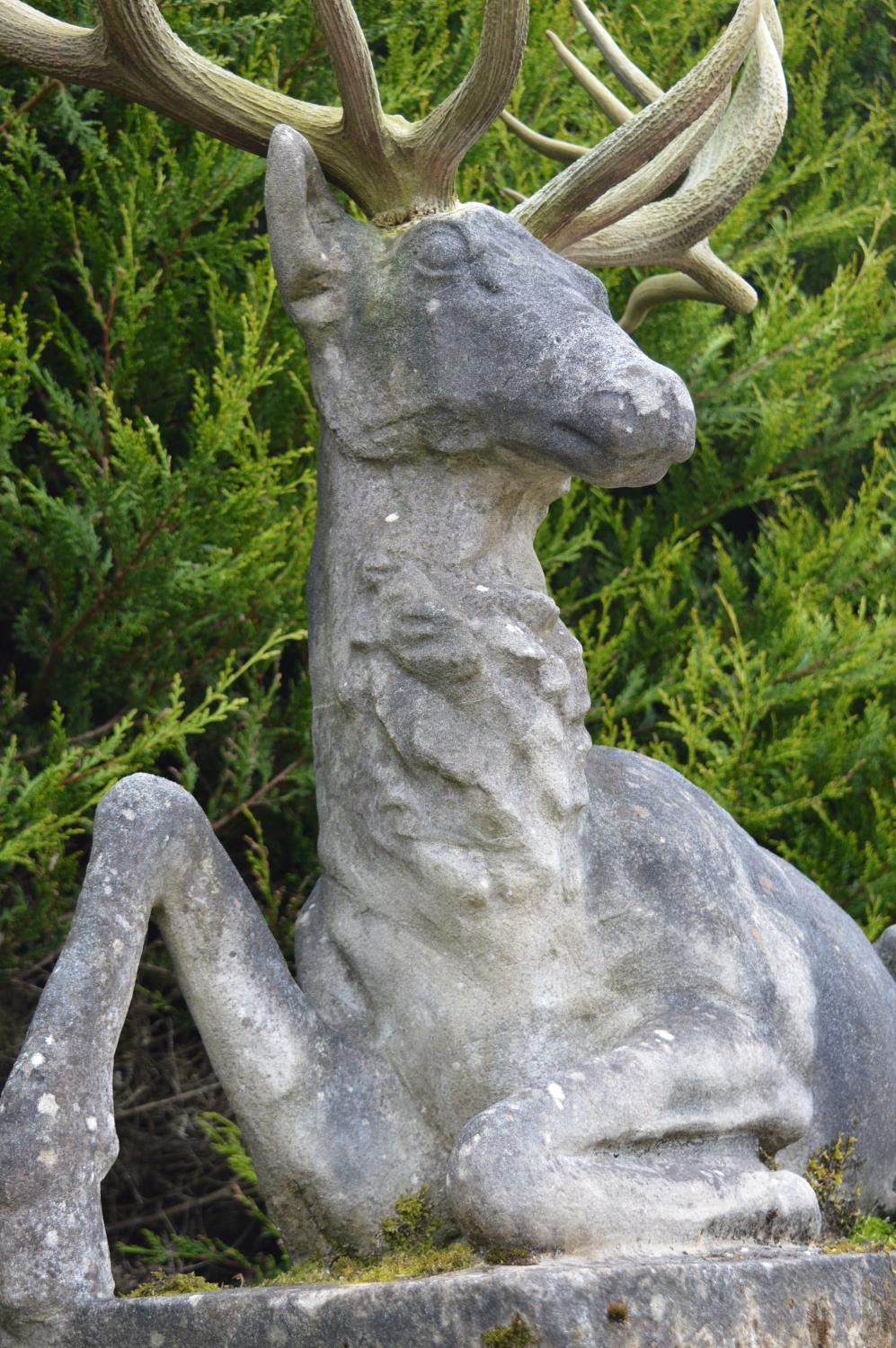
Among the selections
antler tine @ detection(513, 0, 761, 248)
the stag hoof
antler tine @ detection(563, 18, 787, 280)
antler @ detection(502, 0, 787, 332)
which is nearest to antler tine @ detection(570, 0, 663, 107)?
antler @ detection(502, 0, 787, 332)

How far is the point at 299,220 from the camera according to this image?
86.9 inches

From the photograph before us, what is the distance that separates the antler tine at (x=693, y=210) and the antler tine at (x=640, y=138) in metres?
0.11

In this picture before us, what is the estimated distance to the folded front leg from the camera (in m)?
1.81

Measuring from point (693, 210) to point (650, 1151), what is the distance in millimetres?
1457

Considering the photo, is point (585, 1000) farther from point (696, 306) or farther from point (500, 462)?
point (696, 306)

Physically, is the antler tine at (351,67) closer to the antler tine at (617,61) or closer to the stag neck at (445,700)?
the stag neck at (445,700)

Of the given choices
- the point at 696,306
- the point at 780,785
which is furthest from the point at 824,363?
the point at 780,785

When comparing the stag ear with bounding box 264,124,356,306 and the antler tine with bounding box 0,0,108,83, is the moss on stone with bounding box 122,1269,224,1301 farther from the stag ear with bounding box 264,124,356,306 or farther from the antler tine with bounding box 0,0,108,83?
the antler tine with bounding box 0,0,108,83

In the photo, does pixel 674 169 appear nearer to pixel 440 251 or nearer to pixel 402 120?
pixel 402 120

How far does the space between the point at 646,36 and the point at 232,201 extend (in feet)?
5.01

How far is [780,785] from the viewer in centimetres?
394

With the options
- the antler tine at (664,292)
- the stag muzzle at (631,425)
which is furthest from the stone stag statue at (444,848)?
the antler tine at (664,292)

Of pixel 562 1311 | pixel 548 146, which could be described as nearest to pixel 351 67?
pixel 548 146

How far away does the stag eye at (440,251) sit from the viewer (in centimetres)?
219
